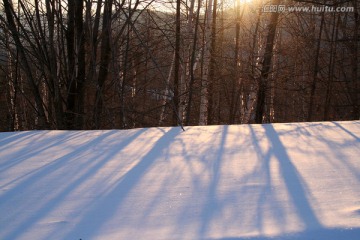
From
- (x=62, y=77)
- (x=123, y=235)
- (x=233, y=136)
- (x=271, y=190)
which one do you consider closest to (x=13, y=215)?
(x=123, y=235)

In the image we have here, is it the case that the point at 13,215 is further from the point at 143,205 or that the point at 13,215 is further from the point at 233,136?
the point at 233,136

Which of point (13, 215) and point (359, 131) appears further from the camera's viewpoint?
point (359, 131)

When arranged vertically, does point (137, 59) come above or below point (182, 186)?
above

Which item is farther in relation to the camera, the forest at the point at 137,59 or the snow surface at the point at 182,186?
the forest at the point at 137,59

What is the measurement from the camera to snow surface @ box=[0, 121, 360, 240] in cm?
108

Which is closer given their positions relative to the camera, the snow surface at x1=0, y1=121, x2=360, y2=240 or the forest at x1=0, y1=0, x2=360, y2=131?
the snow surface at x1=0, y1=121, x2=360, y2=240

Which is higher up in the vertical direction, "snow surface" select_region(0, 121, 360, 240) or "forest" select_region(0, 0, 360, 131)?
"forest" select_region(0, 0, 360, 131)

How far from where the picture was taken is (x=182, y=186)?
57.0 inches

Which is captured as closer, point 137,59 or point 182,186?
point 182,186

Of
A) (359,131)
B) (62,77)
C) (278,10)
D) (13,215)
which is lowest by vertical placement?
(13,215)

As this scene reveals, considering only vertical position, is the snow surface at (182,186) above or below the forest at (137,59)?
below

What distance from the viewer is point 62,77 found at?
509 centimetres

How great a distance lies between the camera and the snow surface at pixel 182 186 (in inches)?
42.5

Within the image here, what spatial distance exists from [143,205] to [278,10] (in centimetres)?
765
